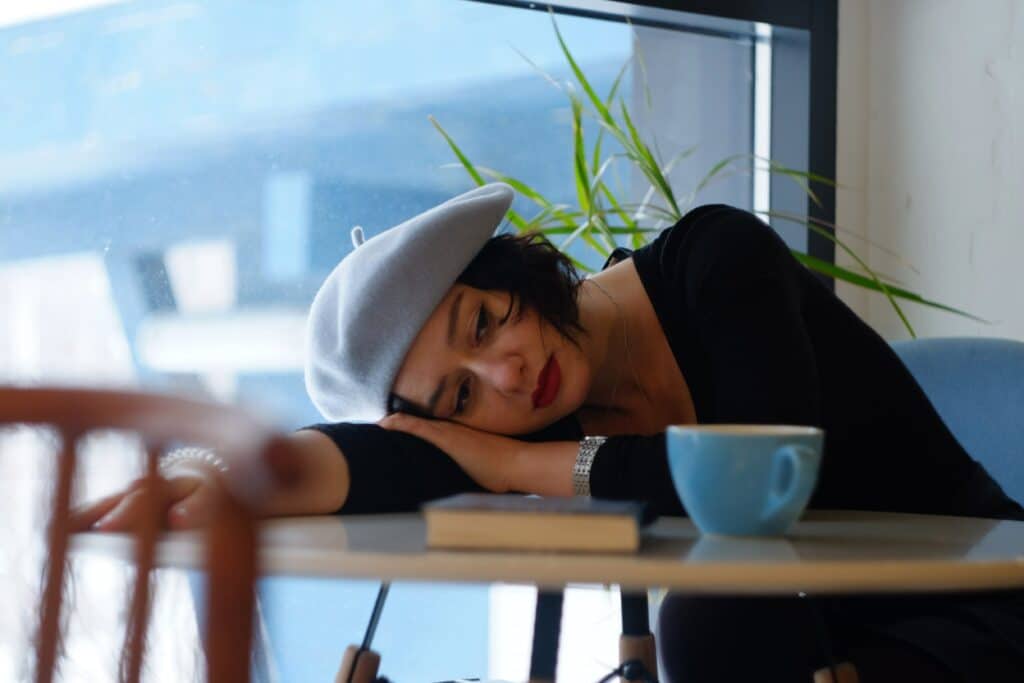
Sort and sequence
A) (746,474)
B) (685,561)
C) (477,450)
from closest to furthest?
(685,561) < (746,474) < (477,450)

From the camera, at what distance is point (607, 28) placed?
2.52 metres

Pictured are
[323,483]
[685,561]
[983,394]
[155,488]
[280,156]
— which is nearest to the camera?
[155,488]

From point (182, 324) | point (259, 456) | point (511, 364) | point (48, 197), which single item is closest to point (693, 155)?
point (182, 324)

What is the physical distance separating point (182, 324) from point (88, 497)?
1.12 metres

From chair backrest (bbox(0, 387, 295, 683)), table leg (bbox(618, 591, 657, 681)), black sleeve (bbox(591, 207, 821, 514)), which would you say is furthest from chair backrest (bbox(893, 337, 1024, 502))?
chair backrest (bbox(0, 387, 295, 683))

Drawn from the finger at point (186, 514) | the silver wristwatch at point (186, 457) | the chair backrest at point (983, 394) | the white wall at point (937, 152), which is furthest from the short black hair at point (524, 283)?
the white wall at point (937, 152)

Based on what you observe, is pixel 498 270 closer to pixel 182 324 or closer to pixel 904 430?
pixel 904 430

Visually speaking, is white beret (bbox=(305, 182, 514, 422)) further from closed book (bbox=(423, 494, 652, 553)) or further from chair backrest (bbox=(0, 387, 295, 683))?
chair backrest (bbox=(0, 387, 295, 683))

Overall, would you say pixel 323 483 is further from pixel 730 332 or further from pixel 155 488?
pixel 155 488

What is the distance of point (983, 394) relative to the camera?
1626 mm

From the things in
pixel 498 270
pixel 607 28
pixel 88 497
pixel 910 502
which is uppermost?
pixel 607 28

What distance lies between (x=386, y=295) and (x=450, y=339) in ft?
0.28

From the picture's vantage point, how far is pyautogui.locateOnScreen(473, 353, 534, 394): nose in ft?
4.08

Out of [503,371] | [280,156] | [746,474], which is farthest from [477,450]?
[280,156]
